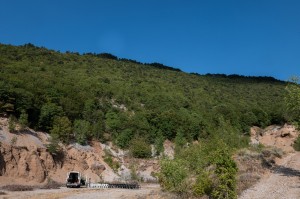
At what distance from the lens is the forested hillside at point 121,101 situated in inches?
1890

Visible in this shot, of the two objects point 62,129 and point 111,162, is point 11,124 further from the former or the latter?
point 111,162

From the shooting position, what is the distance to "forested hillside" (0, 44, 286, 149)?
48000 mm

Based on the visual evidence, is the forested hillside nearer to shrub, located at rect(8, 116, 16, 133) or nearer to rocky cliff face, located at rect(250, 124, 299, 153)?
shrub, located at rect(8, 116, 16, 133)

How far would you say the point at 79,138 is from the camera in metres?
50.4

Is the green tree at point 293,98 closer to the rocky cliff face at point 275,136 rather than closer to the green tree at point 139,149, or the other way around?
A: the green tree at point 139,149

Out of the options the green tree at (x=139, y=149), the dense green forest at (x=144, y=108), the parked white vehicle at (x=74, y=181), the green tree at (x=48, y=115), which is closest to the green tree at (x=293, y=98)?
the dense green forest at (x=144, y=108)

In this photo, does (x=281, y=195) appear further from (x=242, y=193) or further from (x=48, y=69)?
(x=48, y=69)

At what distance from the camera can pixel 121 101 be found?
66875mm

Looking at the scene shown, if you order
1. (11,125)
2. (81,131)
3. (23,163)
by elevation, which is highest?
(81,131)

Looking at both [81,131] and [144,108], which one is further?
[144,108]

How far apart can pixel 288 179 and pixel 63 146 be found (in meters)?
29.5

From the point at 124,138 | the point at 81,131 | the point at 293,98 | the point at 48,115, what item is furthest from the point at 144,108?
the point at 293,98

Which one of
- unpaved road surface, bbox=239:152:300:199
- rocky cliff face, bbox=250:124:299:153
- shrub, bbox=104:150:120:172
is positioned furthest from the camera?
rocky cliff face, bbox=250:124:299:153

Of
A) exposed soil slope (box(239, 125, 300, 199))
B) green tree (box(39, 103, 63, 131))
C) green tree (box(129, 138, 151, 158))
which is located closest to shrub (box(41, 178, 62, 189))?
green tree (box(39, 103, 63, 131))
